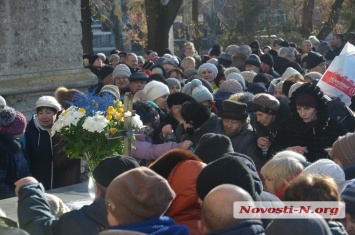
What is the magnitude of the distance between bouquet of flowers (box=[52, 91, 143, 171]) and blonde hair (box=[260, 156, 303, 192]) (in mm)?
1345

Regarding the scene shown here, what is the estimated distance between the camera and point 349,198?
5.71 m

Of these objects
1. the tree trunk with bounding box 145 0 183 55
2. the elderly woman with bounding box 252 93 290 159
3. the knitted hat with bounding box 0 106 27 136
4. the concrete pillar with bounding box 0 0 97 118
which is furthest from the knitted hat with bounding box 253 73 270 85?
the tree trunk with bounding box 145 0 183 55

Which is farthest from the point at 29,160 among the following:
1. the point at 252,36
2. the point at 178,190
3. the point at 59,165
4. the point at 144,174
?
the point at 252,36

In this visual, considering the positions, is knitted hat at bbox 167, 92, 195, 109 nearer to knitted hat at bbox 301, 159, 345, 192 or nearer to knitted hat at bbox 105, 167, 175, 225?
knitted hat at bbox 301, 159, 345, 192

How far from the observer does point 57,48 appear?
35.8 feet

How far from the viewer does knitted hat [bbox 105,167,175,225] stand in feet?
14.8

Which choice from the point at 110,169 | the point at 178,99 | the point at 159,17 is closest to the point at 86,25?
the point at 159,17

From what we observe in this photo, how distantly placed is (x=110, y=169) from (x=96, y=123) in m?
1.64

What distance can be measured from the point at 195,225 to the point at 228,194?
0.97m

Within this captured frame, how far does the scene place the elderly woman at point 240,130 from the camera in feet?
28.9

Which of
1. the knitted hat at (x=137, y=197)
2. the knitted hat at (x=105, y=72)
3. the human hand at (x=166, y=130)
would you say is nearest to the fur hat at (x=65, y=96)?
the human hand at (x=166, y=130)

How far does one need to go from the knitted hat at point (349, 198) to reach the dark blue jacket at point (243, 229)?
1.28 metres

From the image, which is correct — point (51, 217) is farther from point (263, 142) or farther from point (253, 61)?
point (253, 61)

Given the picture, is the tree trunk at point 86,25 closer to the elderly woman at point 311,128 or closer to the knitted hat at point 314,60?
the knitted hat at point 314,60
